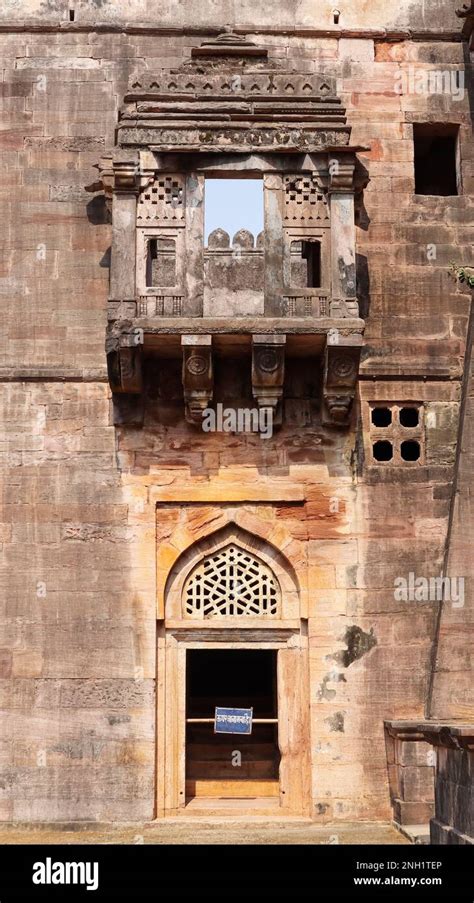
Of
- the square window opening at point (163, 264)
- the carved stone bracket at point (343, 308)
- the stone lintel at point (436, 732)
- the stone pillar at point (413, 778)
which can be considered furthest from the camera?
the square window opening at point (163, 264)

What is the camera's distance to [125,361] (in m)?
13.9

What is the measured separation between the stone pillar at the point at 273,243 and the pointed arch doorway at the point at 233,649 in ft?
8.27

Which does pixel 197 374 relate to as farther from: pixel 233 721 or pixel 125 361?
pixel 233 721

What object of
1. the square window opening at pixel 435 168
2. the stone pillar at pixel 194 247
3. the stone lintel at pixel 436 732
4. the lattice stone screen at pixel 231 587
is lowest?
the stone lintel at pixel 436 732

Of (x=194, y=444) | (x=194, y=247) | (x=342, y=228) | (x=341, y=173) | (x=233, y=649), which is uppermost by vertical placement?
(x=341, y=173)

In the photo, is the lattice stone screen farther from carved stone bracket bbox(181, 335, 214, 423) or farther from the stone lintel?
the stone lintel

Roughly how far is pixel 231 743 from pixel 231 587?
1958 mm

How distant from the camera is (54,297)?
14.7m

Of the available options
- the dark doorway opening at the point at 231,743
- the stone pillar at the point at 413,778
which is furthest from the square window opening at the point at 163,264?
the stone pillar at the point at 413,778

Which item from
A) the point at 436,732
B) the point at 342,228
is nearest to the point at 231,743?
the point at 436,732

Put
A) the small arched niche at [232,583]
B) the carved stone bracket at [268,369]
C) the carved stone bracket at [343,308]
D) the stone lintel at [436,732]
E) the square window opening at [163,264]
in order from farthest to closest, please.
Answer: the square window opening at [163,264]
the small arched niche at [232,583]
the carved stone bracket at [343,308]
the carved stone bracket at [268,369]
the stone lintel at [436,732]

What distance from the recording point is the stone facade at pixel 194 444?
13.6 m

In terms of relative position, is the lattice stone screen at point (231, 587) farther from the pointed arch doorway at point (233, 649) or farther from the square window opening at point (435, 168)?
the square window opening at point (435, 168)

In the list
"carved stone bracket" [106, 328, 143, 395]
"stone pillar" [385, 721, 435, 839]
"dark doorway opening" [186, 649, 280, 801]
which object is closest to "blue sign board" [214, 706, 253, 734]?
"dark doorway opening" [186, 649, 280, 801]
